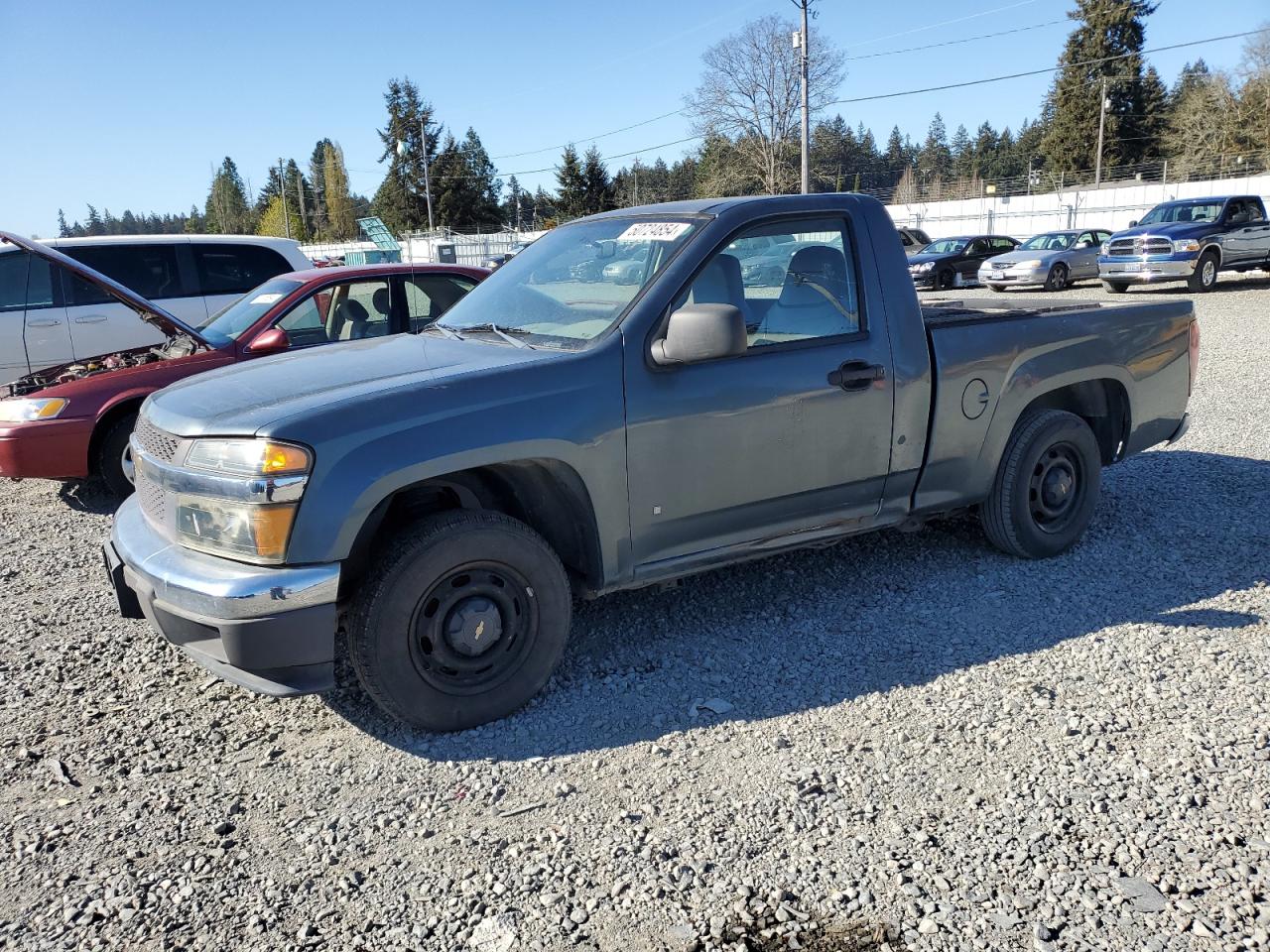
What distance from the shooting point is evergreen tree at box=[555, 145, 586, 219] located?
2586 inches

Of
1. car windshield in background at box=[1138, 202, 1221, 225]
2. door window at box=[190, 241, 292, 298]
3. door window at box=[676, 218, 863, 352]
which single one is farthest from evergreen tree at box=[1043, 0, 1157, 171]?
door window at box=[676, 218, 863, 352]

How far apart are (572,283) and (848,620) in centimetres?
197

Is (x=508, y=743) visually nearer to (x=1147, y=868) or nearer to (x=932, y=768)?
(x=932, y=768)

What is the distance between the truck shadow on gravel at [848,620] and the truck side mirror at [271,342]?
9.98ft

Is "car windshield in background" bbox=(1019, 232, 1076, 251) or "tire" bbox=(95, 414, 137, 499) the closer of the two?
"tire" bbox=(95, 414, 137, 499)

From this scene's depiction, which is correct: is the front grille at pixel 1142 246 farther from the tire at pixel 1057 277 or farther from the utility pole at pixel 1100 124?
the utility pole at pixel 1100 124

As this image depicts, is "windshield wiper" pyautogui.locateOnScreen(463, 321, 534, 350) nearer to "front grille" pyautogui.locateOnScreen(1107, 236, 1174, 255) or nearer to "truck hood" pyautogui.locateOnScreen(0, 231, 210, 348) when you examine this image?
"truck hood" pyautogui.locateOnScreen(0, 231, 210, 348)

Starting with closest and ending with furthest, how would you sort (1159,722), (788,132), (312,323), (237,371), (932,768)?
(932,768)
(1159,722)
(237,371)
(312,323)
(788,132)

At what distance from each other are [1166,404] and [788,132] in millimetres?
58396

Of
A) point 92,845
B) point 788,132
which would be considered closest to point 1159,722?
point 92,845

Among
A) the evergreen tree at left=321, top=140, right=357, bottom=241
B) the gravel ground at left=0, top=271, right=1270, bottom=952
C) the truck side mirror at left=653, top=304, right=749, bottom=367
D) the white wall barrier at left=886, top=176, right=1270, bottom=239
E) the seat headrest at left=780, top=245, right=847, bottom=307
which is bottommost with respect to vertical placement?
the gravel ground at left=0, top=271, right=1270, bottom=952

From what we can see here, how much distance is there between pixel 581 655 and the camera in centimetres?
406

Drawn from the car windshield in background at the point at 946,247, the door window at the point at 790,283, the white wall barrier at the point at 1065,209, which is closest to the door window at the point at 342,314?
the door window at the point at 790,283

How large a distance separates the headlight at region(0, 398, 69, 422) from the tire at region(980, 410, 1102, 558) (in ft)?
19.1
